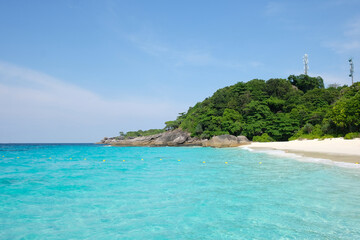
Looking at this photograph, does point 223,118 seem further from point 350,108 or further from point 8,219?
point 8,219

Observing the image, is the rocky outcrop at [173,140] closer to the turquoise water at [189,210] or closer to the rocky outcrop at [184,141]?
the rocky outcrop at [184,141]

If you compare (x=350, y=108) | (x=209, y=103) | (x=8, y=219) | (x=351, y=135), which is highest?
(x=209, y=103)

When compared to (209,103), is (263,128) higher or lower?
lower

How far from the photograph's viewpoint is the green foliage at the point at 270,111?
40.5 metres

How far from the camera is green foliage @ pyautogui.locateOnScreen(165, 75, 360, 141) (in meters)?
40.5

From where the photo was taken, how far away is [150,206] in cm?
680

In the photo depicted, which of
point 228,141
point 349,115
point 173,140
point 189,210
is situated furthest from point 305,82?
point 189,210

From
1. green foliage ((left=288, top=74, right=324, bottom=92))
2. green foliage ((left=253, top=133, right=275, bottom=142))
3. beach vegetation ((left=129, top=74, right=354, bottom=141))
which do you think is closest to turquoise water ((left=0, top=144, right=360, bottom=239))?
beach vegetation ((left=129, top=74, right=354, bottom=141))

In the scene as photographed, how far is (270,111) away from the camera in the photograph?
5109cm

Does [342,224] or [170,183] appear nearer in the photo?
[342,224]

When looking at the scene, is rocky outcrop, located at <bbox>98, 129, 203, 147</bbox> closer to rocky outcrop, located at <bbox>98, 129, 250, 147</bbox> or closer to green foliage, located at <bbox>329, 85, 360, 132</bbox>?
rocky outcrop, located at <bbox>98, 129, 250, 147</bbox>

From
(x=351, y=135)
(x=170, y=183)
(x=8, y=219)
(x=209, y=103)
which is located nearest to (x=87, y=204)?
(x=8, y=219)

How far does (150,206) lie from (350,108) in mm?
28979

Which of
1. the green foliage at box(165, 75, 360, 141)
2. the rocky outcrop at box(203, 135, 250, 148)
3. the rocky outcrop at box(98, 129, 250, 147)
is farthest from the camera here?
the rocky outcrop at box(98, 129, 250, 147)
